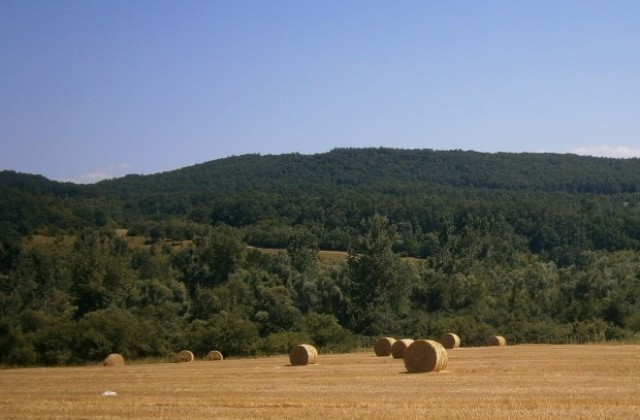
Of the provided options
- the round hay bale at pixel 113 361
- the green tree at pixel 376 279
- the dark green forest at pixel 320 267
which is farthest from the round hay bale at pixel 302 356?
the green tree at pixel 376 279

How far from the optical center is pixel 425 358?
1114 inches

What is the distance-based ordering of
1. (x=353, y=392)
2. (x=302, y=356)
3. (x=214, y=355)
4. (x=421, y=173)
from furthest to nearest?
(x=421, y=173)
(x=214, y=355)
(x=302, y=356)
(x=353, y=392)

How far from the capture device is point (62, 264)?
8475 cm

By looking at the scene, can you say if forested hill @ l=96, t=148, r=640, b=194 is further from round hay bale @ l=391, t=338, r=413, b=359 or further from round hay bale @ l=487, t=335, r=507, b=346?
round hay bale @ l=391, t=338, r=413, b=359

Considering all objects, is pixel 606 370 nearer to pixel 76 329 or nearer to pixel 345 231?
pixel 76 329

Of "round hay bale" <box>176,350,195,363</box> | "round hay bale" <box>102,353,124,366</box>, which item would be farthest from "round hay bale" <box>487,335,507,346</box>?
"round hay bale" <box>102,353,124,366</box>

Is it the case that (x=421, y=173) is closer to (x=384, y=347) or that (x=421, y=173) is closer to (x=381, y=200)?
(x=381, y=200)

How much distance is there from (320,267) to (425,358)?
5993 cm

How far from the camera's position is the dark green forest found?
5216 centimetres

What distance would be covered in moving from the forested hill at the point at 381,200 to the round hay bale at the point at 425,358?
2965 inches

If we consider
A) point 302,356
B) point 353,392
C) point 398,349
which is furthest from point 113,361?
point 353,392

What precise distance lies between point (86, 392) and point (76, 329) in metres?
24.9

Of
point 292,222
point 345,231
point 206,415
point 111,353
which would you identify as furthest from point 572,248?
point 206,415

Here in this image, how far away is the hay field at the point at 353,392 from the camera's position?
57.9 ft
